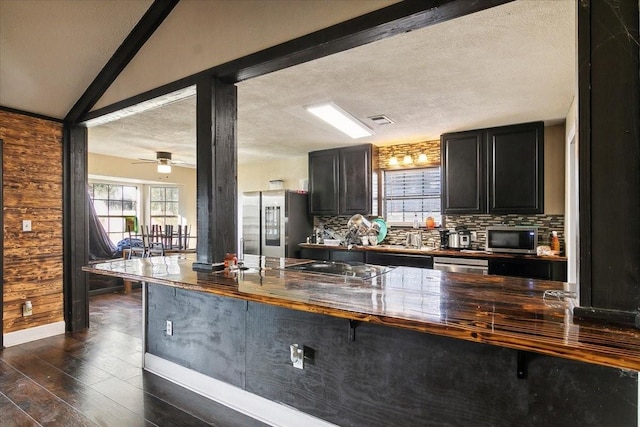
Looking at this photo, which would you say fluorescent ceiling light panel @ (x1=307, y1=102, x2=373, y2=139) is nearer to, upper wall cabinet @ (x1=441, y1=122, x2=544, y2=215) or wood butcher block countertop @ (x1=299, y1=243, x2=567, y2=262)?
upper wall cabinet @ (x1=441, y1=122, x2=544, y2=215)

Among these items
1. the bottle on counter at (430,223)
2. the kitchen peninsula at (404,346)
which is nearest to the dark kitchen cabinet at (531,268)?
the bottle on counter at (430,223)

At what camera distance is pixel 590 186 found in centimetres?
127

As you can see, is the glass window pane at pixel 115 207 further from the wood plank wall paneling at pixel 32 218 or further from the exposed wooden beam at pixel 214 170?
the exposed wooden beam at pixel 214 170

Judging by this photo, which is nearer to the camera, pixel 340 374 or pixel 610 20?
pixel 610 20

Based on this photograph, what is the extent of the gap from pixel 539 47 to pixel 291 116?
2427 millimetres

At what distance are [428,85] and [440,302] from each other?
210 centimetres

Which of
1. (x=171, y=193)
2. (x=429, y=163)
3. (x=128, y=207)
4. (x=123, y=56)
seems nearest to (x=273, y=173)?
(x=171, y=193)

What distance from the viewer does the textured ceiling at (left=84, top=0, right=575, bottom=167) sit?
7.11ft

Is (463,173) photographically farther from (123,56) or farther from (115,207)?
(115,207)

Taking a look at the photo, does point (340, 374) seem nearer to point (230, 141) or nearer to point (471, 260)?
point (230, 141)

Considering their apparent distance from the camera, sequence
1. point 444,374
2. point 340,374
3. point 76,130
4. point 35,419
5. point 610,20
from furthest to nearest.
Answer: point 76,130
point 35,419
point 340,374
point 444,374
point 610,20

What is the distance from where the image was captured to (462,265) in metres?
4.26

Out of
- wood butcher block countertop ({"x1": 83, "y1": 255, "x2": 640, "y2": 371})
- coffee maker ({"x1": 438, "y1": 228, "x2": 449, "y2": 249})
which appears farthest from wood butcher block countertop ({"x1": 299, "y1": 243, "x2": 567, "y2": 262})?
wood butcher block countertop ({"x1": 83, "y1": 255, "x2": 640, "y2": 371})

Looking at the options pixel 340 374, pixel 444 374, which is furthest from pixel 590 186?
pixel 340 374
